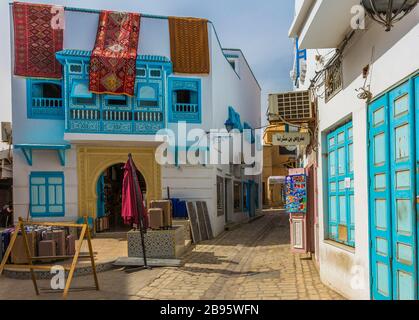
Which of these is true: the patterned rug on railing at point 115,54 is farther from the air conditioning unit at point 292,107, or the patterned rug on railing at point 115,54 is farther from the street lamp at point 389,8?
the street lamp at point 389,8

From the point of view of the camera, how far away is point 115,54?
513 inches

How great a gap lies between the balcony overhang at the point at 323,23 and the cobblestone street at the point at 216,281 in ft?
11.8

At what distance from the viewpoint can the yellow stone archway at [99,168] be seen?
1339 centimetres

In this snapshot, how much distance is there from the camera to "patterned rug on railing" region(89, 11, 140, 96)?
12.8 metres

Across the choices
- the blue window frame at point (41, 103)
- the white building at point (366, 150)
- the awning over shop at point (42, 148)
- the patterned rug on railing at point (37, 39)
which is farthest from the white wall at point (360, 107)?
the patterned rug on railing at point (37, 39)

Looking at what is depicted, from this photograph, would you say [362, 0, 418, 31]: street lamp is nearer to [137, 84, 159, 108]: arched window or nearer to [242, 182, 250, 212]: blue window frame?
[137, 84, 159, 108]: arched window

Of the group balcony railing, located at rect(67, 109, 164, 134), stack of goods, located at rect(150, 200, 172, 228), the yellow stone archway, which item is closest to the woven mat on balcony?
balcony railing, located at rect(67, 109, 164, 134)

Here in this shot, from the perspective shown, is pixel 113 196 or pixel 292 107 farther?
pixel 113 196

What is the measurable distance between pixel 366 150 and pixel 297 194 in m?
4.21

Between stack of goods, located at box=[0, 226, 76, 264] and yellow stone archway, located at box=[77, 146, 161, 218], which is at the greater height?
yellow stone archway, located at box=[77, 146, 161, 218]

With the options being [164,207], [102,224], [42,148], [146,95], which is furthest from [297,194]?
[42,148]

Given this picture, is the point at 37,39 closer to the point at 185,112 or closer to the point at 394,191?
the point at 185,112

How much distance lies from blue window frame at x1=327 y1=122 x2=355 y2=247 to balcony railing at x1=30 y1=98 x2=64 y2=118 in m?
9.75

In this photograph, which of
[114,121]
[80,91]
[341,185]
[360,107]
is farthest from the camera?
[114,121]
